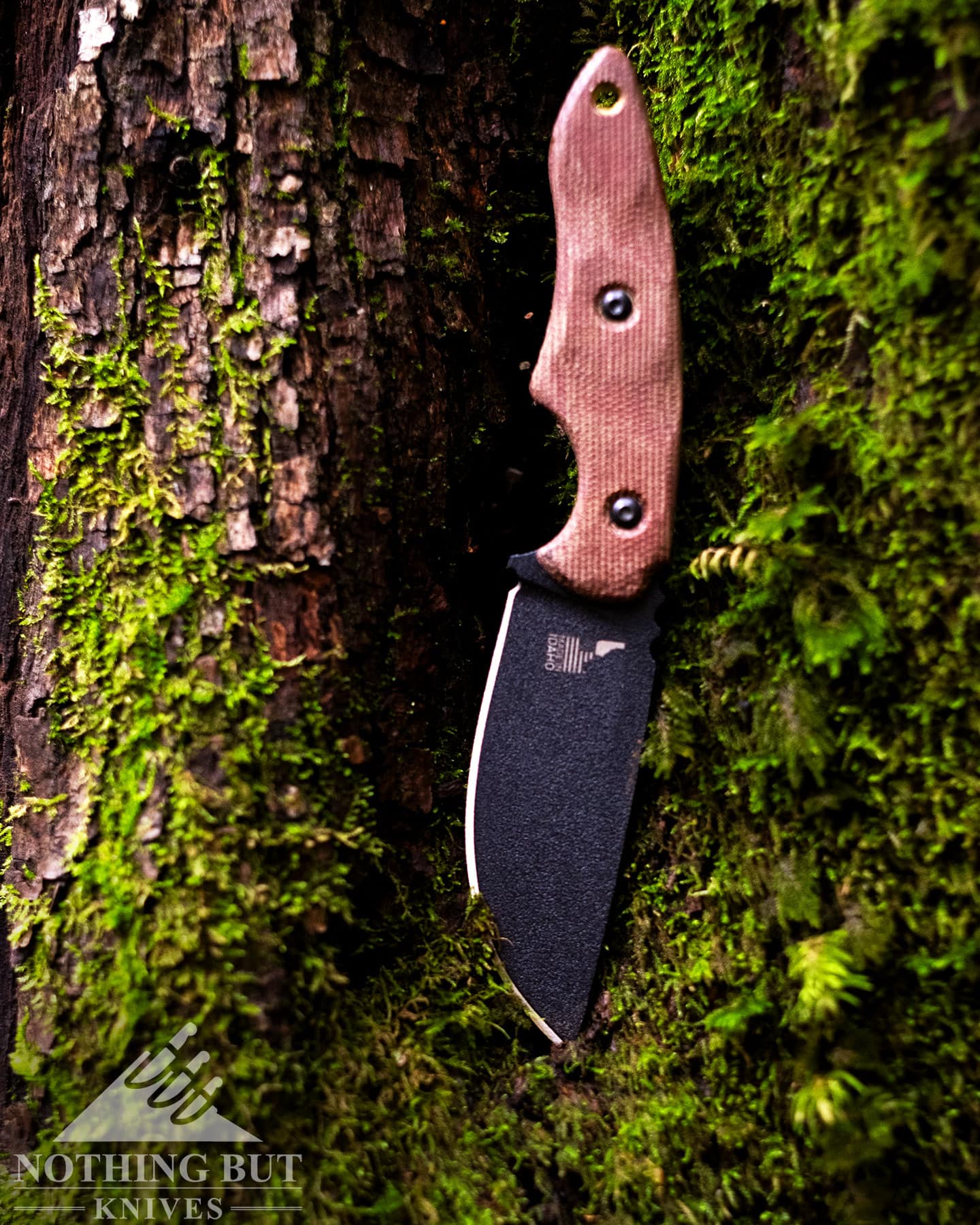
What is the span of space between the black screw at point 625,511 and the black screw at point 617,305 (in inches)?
13.6

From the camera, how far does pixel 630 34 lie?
1.84 meters

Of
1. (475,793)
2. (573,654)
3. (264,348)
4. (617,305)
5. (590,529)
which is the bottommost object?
(475,793)

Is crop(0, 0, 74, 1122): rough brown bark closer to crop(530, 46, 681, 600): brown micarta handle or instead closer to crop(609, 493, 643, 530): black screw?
crop(530, 46, 681, 600): brown micarta handle

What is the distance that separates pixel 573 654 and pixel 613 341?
62 cm

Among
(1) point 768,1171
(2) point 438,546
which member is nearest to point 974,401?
(2) point 438,546

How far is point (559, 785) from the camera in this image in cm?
159

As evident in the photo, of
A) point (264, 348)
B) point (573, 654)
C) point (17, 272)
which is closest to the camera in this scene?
point (264, 348)

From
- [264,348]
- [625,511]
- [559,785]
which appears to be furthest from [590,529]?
[264,348]

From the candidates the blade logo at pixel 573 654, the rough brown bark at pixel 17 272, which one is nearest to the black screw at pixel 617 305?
the blade logo at pixel 573 654

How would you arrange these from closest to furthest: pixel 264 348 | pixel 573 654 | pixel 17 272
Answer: pixel 264 348 → pixel 573 654 → pixel 17 272

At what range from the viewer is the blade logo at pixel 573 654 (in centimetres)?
161

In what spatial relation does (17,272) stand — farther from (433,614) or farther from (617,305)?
(617,305)

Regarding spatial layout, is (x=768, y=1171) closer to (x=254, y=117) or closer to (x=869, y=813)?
(x=869, y=813)

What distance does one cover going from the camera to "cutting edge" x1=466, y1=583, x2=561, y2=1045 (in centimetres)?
157
